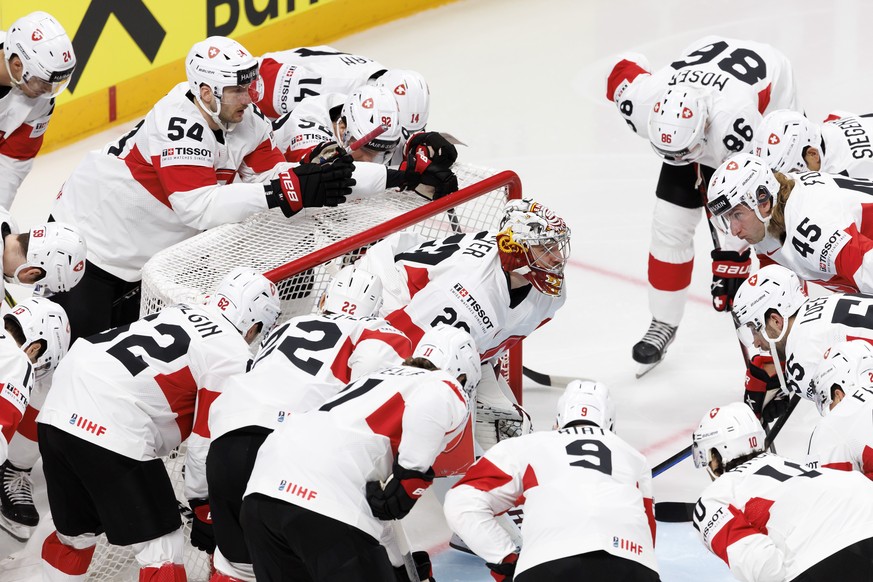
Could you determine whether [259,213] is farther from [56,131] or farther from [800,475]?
[56,131]

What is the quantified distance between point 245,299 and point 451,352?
0.71 m

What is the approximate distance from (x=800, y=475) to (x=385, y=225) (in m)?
1.87

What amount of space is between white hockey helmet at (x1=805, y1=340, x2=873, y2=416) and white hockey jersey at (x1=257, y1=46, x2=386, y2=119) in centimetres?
246

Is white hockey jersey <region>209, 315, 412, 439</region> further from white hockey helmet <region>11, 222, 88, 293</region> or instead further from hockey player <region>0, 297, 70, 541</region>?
white hockey helmet <region>11, 222, 88, 293</region>

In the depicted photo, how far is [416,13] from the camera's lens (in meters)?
9.71

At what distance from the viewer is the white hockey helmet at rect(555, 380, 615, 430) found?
12.0ft

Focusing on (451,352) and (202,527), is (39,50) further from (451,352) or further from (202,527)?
(451,352)

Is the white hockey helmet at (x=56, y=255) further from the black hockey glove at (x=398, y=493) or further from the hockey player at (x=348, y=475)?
the black hockey glove at (x=398, y=493)

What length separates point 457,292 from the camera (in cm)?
449

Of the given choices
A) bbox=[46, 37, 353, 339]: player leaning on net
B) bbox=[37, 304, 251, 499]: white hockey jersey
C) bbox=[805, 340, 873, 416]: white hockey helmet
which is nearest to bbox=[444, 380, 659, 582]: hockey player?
bbox=[805, 340, 873, 416]: white hockey helmet

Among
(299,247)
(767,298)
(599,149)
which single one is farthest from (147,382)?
(599,149)

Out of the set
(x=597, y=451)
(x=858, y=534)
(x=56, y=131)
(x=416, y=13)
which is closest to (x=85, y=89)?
(x=56, y=131)

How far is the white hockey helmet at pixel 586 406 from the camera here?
144 inches

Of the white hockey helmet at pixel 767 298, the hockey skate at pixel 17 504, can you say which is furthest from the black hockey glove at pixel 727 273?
the hockey skate at pixel 17 504
